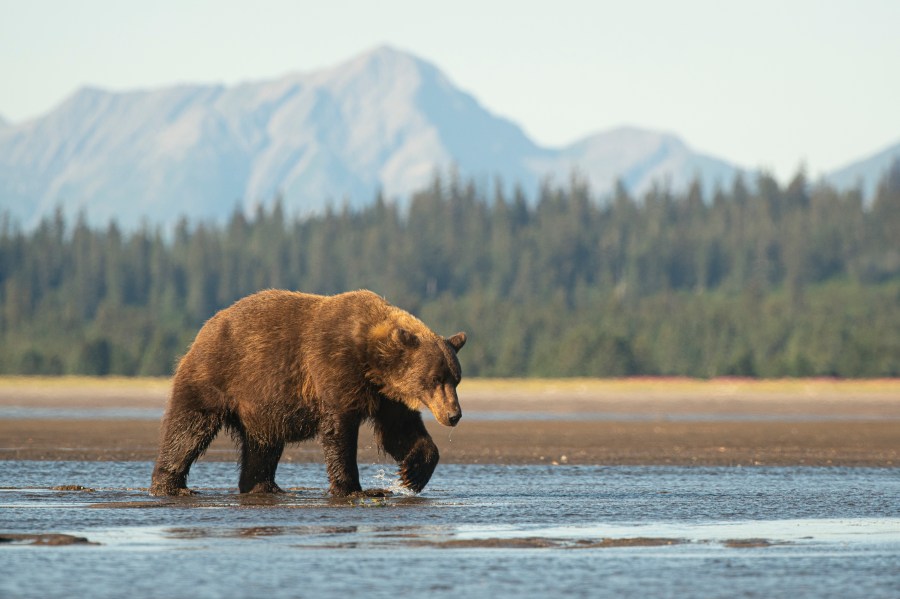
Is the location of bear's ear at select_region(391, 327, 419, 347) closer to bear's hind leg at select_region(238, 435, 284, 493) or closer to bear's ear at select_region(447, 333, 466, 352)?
bear's ear at select_region(447, 333, 466, 352)

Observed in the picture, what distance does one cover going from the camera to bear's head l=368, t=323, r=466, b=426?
19.9 m

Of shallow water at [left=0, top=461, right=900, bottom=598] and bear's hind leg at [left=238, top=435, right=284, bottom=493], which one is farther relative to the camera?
bear's hind leg at [left=238, top=435, right=284, bottom=493]

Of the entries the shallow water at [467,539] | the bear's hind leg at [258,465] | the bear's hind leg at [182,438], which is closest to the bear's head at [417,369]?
the shallow water at [467,539]

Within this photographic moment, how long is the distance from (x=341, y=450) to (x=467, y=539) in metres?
4.21

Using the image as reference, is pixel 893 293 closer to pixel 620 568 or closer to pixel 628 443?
pixel 628 443

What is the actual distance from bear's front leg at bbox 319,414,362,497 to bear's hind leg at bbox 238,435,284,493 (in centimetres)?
88

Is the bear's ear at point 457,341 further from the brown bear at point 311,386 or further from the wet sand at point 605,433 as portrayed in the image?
the wet sand at point 605,433

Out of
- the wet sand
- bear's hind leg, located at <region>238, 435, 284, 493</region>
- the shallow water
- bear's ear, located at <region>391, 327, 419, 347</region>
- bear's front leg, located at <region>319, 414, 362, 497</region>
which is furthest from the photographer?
the wet sand

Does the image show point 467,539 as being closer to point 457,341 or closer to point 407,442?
point 407,442

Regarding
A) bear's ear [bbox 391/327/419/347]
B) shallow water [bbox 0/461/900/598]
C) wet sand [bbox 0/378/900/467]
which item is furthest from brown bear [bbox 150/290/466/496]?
wet sand [bbox 0/378/900/467]

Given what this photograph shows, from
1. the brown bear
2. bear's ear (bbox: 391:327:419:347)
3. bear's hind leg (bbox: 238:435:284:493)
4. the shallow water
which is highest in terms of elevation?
bear's ear (bbox: 391:327:419:347)

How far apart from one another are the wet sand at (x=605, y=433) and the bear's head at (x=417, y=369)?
9531 mm

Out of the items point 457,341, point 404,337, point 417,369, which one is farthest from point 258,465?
point 457,341

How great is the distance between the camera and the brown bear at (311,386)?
20031mm
